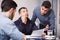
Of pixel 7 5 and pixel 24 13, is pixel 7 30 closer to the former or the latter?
pixel 7 5

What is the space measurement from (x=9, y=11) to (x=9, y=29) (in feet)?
0.79

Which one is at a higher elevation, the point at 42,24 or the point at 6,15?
the point at 6,15

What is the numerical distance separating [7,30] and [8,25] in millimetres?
54

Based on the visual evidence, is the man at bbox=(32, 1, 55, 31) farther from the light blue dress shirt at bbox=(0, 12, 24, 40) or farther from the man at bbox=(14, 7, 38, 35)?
the light blue dress shirt at bbox=(0, 12, 24, 40)

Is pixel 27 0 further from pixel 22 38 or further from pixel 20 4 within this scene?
pixel 22 38

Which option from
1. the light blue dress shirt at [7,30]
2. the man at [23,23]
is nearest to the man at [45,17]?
the man at [23,23]

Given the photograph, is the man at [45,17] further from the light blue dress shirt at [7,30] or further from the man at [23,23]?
the light blue dress shirt at [7,30]

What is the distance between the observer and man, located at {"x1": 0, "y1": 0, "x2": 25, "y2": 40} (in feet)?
6.81

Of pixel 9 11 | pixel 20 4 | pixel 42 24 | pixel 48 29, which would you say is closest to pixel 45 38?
pixel 48 29

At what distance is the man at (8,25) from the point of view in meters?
2.08

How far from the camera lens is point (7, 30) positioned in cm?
207

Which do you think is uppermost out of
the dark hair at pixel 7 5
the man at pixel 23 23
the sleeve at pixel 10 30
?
the dark hair at pixel 7 5

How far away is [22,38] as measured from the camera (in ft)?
7.22

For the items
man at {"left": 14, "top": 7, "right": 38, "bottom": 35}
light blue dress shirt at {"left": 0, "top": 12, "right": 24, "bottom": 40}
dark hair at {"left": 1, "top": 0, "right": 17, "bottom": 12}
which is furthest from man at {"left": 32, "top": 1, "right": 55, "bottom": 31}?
light blue dress shirt at {"left": 0, "top": 12, "right": 24, "bottom": 40}
